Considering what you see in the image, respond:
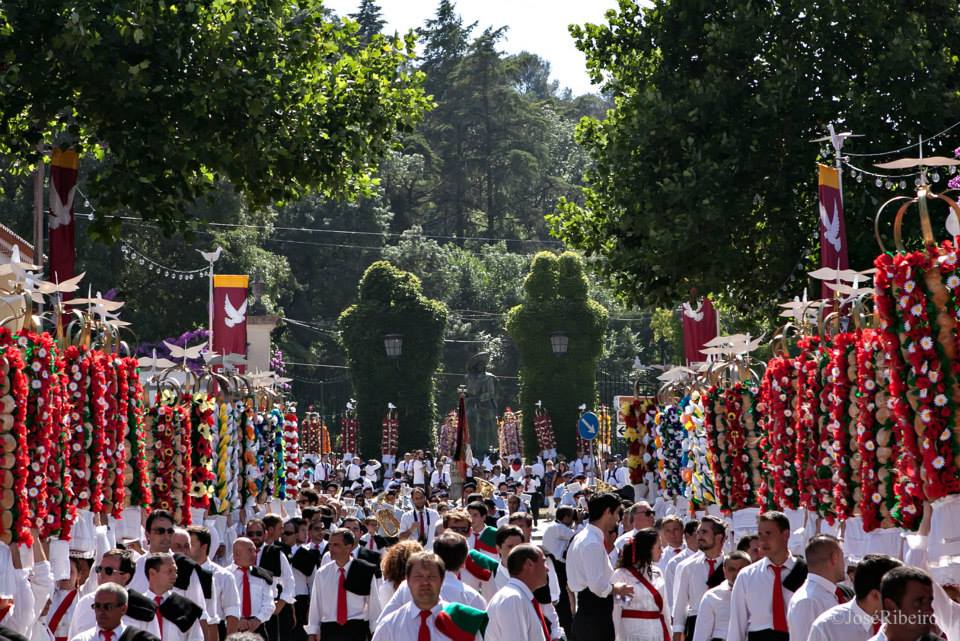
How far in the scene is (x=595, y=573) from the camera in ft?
36.1

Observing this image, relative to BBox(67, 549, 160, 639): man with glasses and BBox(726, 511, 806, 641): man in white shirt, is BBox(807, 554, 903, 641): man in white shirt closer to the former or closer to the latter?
BBox(726, 511, 806, 641): man in white shirt

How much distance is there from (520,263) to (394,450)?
89.4 ft

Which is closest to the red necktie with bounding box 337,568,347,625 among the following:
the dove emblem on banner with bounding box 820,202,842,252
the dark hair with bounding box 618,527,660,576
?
the dark hair with bounding box 618,527,660,576

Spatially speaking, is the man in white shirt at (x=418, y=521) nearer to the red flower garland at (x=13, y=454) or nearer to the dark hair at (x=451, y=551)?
the red flower garland at (x=13, y=454)

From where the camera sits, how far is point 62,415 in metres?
12.5

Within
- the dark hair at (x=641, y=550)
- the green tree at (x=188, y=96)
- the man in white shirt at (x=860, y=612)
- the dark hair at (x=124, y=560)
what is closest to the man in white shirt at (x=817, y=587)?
the man in white shirt at (x=860, y=612)

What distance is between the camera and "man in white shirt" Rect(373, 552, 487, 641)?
7902 millimetres

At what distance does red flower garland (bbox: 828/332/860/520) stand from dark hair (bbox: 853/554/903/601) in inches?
158

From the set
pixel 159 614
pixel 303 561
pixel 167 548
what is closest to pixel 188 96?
pixel 303 561

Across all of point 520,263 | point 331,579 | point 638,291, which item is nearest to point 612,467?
point 638,291

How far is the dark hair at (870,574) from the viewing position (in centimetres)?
757

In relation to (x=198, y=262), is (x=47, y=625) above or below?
below

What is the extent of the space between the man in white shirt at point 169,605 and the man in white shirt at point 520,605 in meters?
2.49

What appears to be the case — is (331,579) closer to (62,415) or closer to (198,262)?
(62,415)
